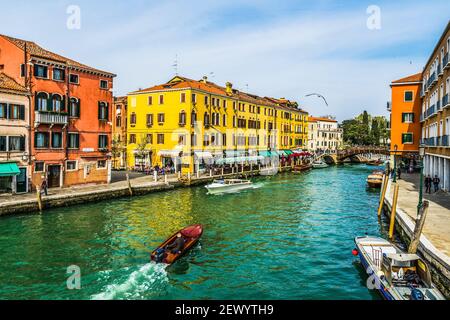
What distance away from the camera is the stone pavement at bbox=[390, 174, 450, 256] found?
47.0 ft

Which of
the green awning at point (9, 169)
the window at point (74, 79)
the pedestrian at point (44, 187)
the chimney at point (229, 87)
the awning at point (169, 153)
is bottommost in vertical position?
the pedestrian at point (44, 187)

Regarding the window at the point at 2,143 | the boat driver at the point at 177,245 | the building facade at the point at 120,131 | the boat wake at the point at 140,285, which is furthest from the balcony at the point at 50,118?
the building facade at the point at 120,131

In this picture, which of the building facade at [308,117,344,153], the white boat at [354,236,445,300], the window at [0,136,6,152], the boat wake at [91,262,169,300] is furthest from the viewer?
the building facade at [308,117,344,153]

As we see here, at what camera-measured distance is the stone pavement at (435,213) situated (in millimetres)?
14320

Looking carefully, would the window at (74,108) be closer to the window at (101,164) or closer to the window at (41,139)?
the window at (41,139)

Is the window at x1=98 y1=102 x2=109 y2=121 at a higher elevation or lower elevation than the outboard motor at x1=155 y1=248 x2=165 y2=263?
higher

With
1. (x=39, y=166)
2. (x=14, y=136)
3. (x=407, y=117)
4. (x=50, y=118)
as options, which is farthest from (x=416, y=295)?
(x=407, y=117)

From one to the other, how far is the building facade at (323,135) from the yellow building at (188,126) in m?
46.1

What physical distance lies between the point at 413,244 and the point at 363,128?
110971 mm

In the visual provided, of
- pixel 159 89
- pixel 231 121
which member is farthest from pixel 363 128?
pixel 159 89

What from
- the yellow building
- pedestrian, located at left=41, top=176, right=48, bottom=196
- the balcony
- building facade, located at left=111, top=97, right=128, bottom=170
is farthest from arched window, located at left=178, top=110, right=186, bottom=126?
pedestrian, located at left=41, top=176, right=48, bottom=196

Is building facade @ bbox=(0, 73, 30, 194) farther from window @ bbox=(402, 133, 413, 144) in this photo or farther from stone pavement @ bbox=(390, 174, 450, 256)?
window @ bbox=(402, 133, 413, 144)

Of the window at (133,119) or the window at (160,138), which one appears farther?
the window at (133,119)
